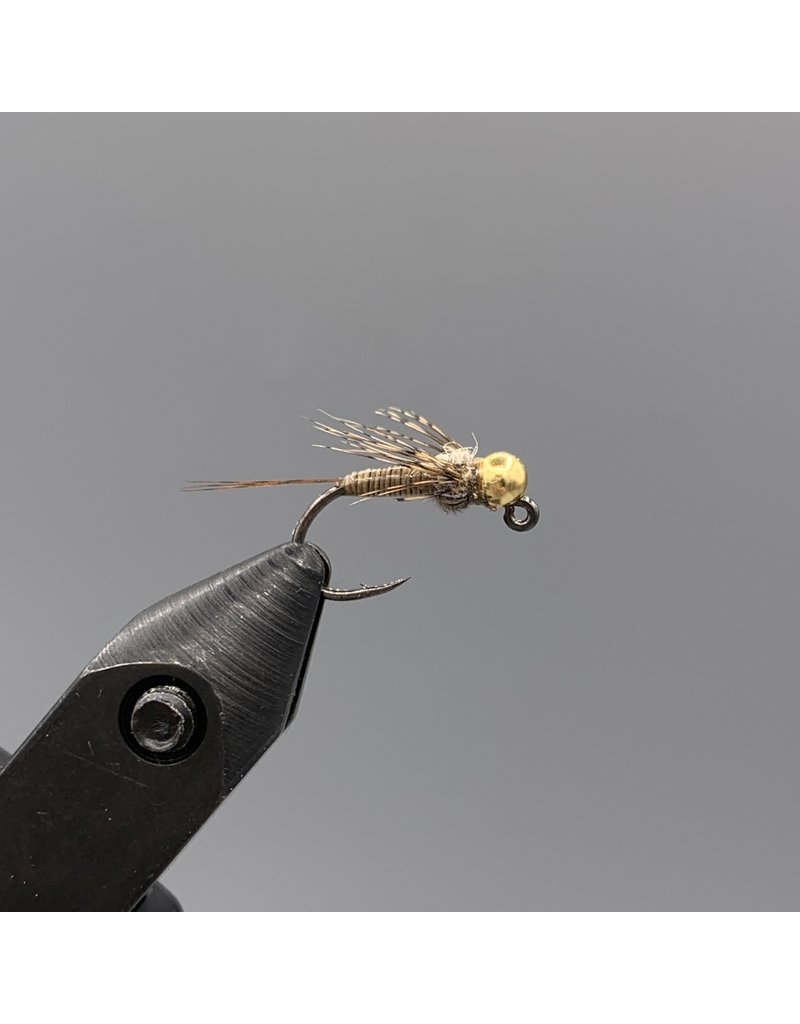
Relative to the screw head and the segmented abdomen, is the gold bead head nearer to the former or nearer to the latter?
A: the segmented abdomen

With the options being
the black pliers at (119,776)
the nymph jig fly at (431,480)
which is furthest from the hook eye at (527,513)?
the black pliers at (119,776)

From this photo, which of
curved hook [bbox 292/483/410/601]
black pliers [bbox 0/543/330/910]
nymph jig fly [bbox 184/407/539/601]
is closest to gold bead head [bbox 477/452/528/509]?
nymph jig fly [bbox 184/407/539/601]

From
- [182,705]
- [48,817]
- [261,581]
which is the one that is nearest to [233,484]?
[261,581]

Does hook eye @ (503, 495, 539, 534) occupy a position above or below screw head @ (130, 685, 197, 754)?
above

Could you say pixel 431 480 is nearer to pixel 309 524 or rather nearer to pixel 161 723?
pixel 309 524

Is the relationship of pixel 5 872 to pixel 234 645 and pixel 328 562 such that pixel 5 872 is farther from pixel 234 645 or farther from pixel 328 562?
pixel 328 562

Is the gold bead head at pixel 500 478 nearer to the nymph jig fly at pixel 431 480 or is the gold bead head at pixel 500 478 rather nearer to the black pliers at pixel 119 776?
the nymph jig fly at pixel 431 480

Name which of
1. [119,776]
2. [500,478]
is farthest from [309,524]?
[119,776]
